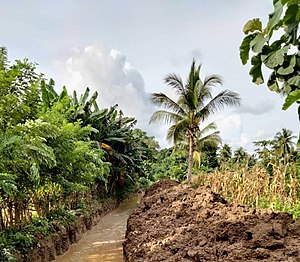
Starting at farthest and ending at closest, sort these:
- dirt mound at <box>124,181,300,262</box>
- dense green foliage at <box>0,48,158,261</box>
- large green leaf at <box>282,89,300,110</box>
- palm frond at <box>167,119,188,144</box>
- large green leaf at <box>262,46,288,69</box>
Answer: palm frond at <box>167,119,188,144</box>
dense green foliage at <box>0,48,158,261</box>
dirt mound at <box>124,181,300,262</box>
large green leaf at <box>262,46,288,69</box>
large green leaf at <box>282,89,300,110</box>

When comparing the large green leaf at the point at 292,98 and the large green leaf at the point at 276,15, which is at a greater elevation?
the large green leaf at the point at 276,15

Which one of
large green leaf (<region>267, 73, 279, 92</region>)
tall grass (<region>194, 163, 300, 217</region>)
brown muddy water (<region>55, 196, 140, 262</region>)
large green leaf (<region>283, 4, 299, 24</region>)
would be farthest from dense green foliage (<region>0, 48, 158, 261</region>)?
large green leaf (<region>283, 4, 299, 24</region>)

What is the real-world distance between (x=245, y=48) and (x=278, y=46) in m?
0.13

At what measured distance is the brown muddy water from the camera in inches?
320

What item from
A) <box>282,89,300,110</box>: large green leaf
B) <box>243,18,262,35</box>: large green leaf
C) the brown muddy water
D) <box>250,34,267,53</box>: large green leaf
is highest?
<box>243,18,262,35</box>: large green leaf

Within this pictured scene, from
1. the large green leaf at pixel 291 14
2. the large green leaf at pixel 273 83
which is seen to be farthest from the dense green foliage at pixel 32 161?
the large green leaf at pixel 291 14

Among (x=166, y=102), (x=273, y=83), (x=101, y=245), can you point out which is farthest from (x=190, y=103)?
(x=273, y=83)

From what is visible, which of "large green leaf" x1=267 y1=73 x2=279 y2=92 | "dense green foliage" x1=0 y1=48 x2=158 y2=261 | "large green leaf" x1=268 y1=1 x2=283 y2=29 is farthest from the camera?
"dense green foliage" x1=0 y1=48 x2=158 y2=261

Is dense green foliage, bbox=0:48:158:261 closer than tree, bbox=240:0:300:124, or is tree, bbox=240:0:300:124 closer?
tree, bbox=240:0:300:124

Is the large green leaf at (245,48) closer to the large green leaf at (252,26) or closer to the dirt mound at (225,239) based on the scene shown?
the large green leaf at (252,26)

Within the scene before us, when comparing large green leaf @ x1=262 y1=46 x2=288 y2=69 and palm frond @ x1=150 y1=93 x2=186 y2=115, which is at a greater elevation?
palm frond @ x1=150 y1=93 x2=186 y2=115

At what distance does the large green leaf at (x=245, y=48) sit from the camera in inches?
60.6

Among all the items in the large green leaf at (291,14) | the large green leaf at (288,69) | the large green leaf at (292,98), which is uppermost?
the large green leaf at (291,14)

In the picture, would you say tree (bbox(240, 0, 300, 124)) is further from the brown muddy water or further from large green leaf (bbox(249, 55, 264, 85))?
the brown muddy water
